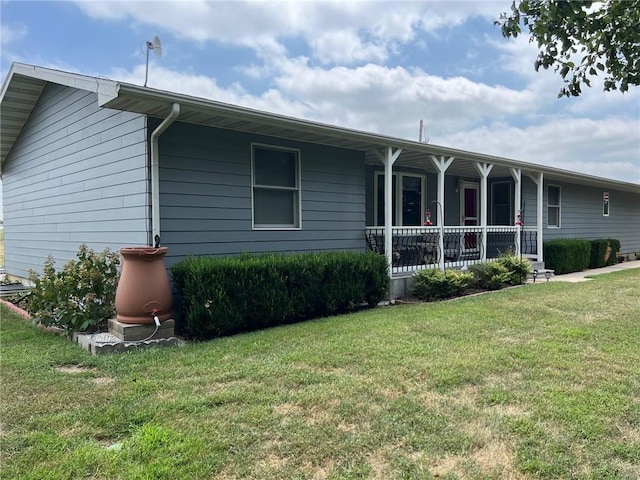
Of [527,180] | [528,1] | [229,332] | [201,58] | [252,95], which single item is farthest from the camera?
[252,95]

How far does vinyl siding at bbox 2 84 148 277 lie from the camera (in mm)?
6176

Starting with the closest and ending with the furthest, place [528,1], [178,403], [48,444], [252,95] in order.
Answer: [48,444] → [528,1] → [178,403] → [252,95]

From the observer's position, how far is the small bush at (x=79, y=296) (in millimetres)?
5648

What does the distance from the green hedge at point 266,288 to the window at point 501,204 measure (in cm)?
753

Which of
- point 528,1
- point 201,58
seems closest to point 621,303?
point 528,1

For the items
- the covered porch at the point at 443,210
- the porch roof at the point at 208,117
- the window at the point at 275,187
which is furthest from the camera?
the covered porch at the point at 443,210

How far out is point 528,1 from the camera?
10.1ft

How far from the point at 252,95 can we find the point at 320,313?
428 inches

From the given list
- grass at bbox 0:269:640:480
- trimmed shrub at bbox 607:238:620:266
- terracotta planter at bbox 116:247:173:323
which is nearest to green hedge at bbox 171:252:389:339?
terracotta planter at bbox 116:247:173:323

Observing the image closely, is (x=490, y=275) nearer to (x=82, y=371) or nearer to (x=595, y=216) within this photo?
(x=82, y=371)

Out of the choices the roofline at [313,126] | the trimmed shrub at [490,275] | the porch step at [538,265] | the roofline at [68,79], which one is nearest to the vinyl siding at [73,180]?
the roofline at [68,79]

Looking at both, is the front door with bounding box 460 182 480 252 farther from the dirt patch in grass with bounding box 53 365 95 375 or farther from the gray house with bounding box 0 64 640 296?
the dirt patch in grass with bounding box 53 365 95 375

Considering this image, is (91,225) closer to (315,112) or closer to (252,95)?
(252,95)

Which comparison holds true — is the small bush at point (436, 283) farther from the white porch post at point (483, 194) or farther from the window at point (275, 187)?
the window at point (275, 187)
